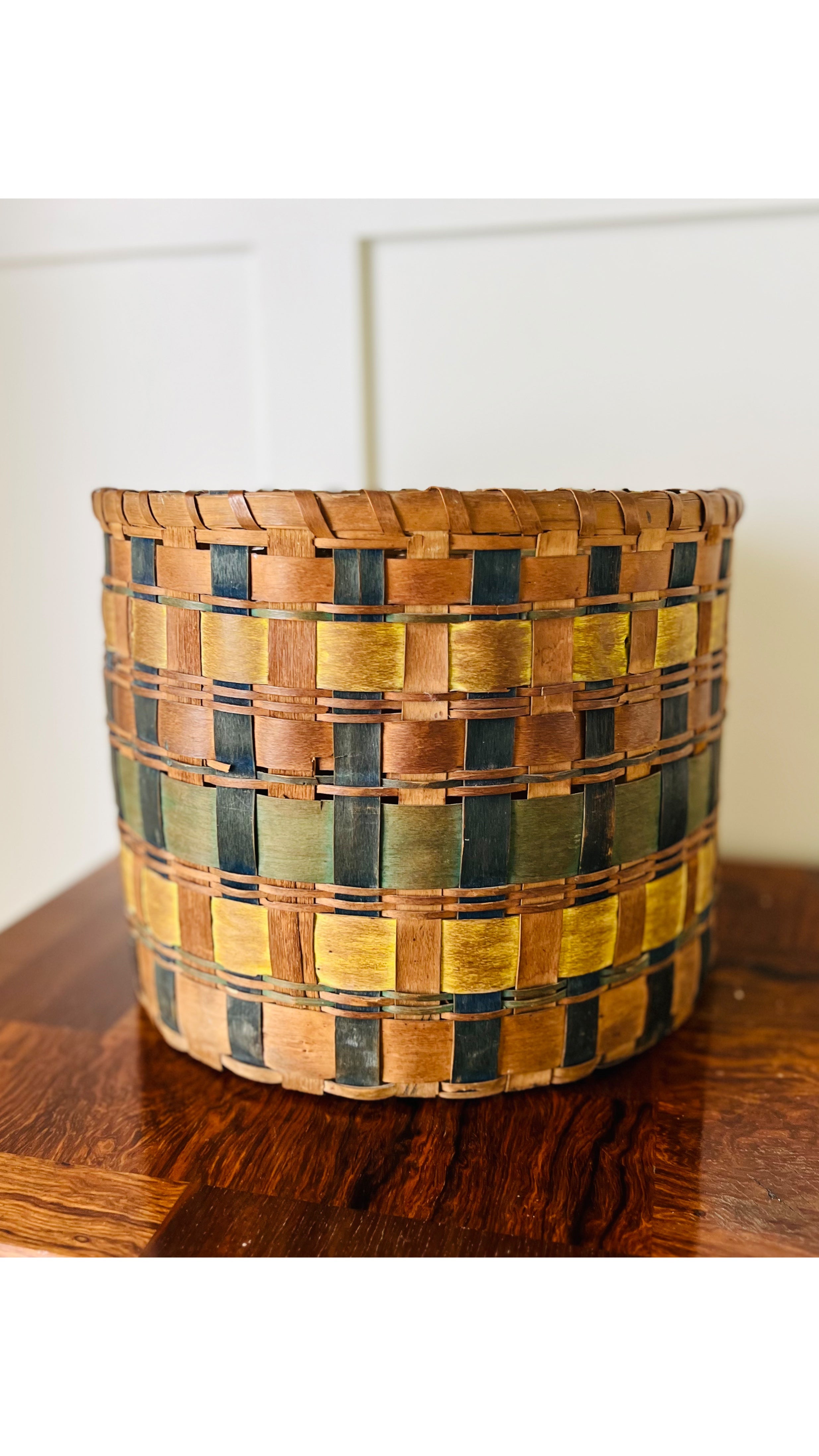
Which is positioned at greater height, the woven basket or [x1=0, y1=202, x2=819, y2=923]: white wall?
[x1=0, y1=202, x2=819, y2=923]: white wall

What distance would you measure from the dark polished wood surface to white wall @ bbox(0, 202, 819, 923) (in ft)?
1.18

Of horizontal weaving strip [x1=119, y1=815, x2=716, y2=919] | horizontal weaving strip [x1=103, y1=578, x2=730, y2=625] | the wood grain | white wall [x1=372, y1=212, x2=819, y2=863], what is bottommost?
the wood grain

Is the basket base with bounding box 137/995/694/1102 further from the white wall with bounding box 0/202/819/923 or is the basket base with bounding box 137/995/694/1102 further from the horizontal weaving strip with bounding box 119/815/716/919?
the white wall with bounding box 0/202/819/923

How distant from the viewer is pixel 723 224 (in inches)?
29.3

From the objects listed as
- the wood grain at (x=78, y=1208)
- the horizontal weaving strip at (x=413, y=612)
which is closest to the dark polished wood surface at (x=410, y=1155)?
the wood grain at (x=78, y=1208)

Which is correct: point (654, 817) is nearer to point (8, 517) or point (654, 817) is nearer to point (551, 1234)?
point (551, 1234)

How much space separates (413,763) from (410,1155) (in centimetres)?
19

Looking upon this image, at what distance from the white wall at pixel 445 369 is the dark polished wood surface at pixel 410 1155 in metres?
0.36

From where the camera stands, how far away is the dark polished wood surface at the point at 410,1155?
0.42m

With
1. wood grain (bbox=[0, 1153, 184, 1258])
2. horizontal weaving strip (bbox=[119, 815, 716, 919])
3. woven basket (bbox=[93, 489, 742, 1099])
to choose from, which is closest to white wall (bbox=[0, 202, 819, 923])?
woven basket (bbox=[93, 489, 742, 1099])

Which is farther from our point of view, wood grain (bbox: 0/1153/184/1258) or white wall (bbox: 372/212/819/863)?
white wall (bbox: 372/212/819/863)

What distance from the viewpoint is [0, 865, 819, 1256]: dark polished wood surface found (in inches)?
16.6

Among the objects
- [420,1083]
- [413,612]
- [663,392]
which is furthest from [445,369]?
[420,1083]

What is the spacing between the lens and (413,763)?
0.45 m
